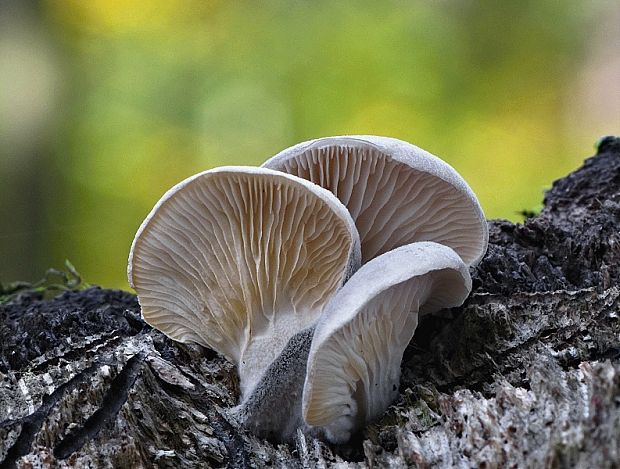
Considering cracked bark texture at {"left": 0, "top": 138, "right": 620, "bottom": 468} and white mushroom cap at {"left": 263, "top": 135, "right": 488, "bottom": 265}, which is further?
white mushroom cap at {"left": 263, "top": 135, "right": 488, "bottom": 265}

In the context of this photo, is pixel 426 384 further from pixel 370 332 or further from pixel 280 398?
pixel 280 398

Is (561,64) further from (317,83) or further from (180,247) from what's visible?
(180,247)

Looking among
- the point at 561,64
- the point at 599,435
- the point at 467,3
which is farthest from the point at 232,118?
the point at 599,435

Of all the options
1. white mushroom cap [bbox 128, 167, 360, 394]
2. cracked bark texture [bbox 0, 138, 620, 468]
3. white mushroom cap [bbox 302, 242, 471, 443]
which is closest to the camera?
cracked bark texture [bbox 0, 138, 620, 468]

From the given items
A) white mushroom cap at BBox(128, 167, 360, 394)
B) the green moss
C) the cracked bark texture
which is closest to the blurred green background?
the green moss

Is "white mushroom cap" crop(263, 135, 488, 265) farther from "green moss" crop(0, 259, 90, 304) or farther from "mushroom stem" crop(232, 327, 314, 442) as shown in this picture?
"green moss" crop(0, 259, 90, 304)

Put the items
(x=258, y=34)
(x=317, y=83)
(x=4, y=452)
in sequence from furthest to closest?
1. (x=258, y=34)
2. (x=317, y=83)
3. (x=4, y=452)
